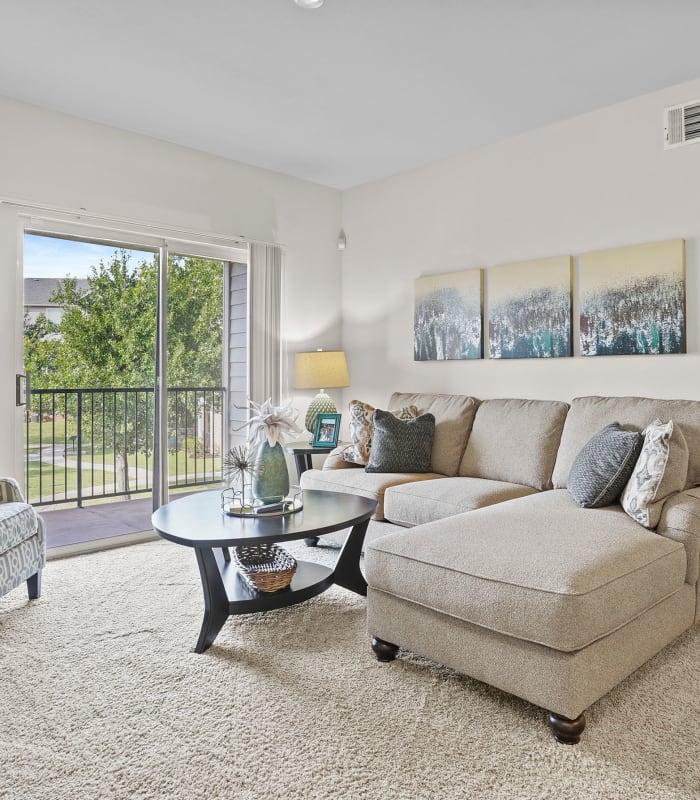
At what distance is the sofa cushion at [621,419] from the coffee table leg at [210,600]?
179 centimetres

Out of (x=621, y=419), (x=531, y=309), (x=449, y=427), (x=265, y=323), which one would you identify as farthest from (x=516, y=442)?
(x=265, y=323)

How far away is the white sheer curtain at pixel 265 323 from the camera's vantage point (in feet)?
14.8

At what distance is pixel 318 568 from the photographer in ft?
9.59

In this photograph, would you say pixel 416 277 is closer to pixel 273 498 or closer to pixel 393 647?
pixel 273 498

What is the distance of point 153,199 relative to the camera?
3.99 m

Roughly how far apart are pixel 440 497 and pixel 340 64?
222cm

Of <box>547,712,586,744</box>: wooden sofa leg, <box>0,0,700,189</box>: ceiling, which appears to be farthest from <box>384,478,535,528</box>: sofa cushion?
<box>0,0,700,189</box>: ceiling

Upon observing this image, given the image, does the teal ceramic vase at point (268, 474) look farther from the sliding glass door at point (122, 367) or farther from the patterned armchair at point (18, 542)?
the sliding glass door at point (122, 367)

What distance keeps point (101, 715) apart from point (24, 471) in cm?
209

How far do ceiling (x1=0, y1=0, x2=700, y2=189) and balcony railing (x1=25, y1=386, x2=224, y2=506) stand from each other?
1.72 metres

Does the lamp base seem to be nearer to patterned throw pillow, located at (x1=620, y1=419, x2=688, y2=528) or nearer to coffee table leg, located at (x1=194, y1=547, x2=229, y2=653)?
coffee table leg, located at (x1=194, y1=547, x2=229, y2=653)

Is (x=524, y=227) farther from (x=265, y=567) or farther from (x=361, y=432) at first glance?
(x=265, y=567)

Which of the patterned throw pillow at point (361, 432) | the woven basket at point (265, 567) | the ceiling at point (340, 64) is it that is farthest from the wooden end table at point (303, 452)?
the ceiling at point (340, 64)

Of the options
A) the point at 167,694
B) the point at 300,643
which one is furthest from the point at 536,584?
the point at 167,694
